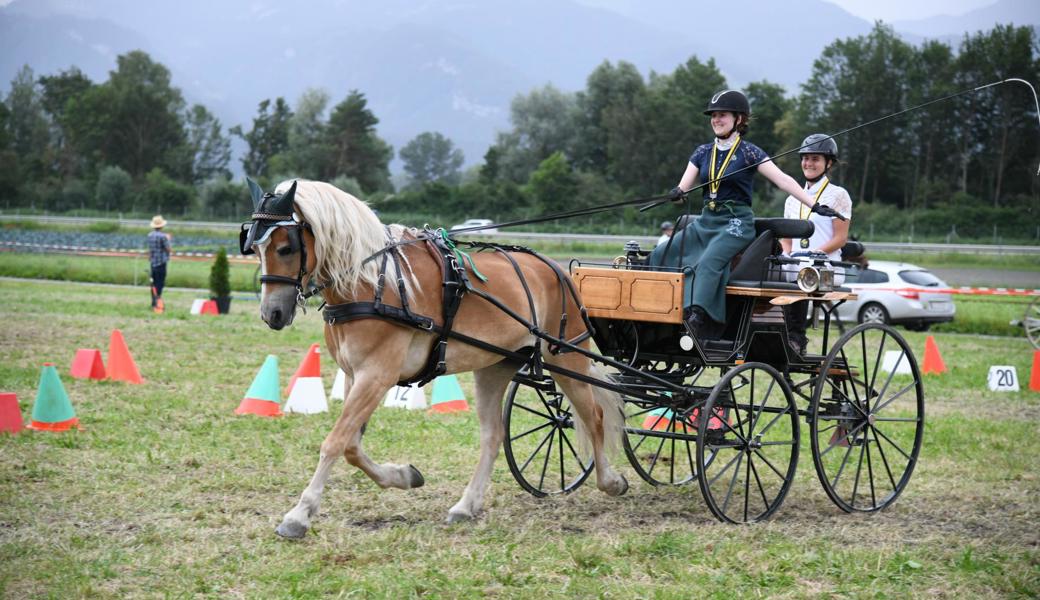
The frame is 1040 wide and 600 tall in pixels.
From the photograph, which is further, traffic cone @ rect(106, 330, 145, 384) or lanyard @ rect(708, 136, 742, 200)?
traffic cone @ rect(106, 330, 145, 384)

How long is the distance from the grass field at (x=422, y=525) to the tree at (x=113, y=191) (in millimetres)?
62574

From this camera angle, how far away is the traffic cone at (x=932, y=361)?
13.5 m

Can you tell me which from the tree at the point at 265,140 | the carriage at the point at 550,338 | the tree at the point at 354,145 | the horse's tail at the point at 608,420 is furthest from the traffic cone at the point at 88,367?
the tree at the point at 265,140

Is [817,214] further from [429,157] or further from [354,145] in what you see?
[429,157]

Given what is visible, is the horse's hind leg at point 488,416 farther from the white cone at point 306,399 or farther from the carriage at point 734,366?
the white cone at point 306,399

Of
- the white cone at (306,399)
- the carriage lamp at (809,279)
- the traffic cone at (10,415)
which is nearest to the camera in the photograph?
the carriage lamp at (809,279)

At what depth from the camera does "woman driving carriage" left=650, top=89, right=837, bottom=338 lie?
655 cm

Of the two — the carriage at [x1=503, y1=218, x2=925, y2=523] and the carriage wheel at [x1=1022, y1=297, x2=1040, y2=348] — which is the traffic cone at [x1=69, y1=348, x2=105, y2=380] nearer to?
the carriage at [x1=503, y1=218, x2=925, y2=523]

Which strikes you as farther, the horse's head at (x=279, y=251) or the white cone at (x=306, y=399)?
the white cone at (x=306, y=399)

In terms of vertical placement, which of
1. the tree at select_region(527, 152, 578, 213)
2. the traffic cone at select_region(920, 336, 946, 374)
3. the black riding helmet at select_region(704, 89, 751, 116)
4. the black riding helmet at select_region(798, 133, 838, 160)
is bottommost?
the traffic cone at select_region(920, 336, 946, 374)

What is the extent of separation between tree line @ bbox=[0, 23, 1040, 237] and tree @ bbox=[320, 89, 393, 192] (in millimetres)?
123

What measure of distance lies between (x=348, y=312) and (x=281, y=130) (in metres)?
82.3

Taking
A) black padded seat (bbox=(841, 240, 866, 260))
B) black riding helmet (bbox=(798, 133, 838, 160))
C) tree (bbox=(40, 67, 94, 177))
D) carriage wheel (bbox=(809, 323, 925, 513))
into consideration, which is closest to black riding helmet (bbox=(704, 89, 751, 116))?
black riding helmet (bbox=(798, 133, 838, 160))

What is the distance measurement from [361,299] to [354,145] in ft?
223
